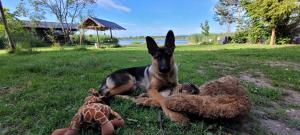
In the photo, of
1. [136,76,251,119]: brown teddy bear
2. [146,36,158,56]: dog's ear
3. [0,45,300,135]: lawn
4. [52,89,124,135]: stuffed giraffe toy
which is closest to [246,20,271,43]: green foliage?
[0,45,300,135]: lawn

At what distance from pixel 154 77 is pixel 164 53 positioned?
1.55 ft

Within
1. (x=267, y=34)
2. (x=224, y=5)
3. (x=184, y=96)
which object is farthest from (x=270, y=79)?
(x=224, y=5)

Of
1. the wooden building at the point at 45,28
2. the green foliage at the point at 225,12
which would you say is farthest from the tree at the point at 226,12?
the wooden building at the point at 45,28

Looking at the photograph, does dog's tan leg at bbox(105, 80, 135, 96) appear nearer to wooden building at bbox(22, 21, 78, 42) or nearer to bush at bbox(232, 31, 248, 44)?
bush at bbox(232, 31, 248, 44)

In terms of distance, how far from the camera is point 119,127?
239cm

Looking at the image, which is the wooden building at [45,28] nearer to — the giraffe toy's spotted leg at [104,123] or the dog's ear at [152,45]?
the dog's ear at [152,45]

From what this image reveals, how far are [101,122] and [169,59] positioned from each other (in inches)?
59.4

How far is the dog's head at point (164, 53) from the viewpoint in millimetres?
3174

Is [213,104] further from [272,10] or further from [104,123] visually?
[272,10]

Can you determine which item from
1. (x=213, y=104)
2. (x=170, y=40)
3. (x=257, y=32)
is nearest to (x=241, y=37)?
(x=257, y=32)

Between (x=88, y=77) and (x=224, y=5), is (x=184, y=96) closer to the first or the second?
(x=88, y=77)

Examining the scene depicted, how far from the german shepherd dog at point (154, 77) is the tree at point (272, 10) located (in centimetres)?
1773

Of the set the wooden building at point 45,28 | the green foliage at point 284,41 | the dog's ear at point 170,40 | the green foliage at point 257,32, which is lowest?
the green foliage at point 284,41

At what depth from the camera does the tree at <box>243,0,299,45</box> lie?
667 inches
